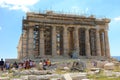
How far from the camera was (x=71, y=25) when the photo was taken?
5947 cm

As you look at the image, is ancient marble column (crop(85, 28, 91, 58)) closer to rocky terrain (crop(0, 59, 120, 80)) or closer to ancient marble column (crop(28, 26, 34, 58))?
ancient marble column (crop(28, 26, 34, 58))

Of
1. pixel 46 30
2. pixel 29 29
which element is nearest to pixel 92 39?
pixel 46 30

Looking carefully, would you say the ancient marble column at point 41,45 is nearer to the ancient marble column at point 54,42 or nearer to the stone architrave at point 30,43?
the stone architrave at point 30,43

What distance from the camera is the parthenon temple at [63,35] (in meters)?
56.1

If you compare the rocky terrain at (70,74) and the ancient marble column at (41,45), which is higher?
the ancient marble column at (41,45)

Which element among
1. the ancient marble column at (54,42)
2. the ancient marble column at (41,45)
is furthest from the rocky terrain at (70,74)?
the ancient marble column at (41,45)

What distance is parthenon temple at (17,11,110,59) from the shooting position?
5608 centimetres

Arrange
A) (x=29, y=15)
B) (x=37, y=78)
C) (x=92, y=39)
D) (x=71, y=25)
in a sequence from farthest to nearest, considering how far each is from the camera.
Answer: (x=92, y=39)
(x=71, y=25)
(x=29, y=15)
(x=37, y=78)

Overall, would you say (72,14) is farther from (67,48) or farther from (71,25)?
(67,48)

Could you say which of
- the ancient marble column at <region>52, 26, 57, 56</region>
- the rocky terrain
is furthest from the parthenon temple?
the rocky terrain

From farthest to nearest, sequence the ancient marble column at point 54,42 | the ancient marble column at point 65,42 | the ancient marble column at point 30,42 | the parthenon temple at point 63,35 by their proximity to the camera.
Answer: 1. the ancient marble column at point 65,42
2. the parthenon temple at point 63,35
3. the ancient marble column at point 54,42
4. the ancient marble column at point 30,42

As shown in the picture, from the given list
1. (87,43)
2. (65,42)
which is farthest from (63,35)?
(87,43)

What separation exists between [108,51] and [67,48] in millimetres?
10864

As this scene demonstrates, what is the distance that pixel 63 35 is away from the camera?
58312 millimetres
